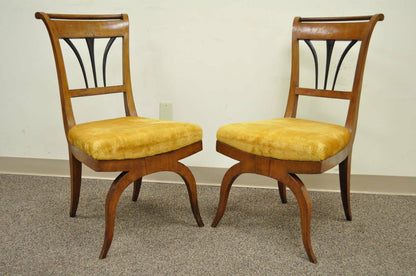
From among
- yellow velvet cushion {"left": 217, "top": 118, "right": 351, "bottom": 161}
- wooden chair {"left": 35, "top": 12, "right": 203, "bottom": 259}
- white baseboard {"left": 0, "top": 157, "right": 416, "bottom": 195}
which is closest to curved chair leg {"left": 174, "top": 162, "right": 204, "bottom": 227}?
wooden chair {"left": 35, "top": 12, "right": 203, "bottom": 259}

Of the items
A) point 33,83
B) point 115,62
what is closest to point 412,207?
point 115,62

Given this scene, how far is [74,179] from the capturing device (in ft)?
5.76

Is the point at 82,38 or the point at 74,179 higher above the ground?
the point at 82,38

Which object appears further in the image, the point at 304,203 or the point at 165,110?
the point at 165,110

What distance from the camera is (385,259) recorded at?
1.52m

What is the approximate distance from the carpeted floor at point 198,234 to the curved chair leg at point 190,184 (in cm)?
6

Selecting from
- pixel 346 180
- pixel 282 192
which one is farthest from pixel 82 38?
pixel 346 180

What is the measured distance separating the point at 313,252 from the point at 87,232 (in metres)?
0.89

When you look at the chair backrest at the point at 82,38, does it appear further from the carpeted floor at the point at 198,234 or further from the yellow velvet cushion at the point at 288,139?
the yellow velvet cushion at the point at 288,139

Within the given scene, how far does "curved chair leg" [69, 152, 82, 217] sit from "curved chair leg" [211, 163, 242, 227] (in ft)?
1.97

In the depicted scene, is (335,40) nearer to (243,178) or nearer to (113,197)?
(243,178)

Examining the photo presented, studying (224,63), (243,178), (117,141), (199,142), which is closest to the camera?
(117,141)

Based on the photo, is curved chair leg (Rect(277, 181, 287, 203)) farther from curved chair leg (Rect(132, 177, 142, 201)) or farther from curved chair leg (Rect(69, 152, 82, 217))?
curved chair leg (Rect(69, 152, 82, 217))

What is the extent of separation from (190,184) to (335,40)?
2.82 feet
